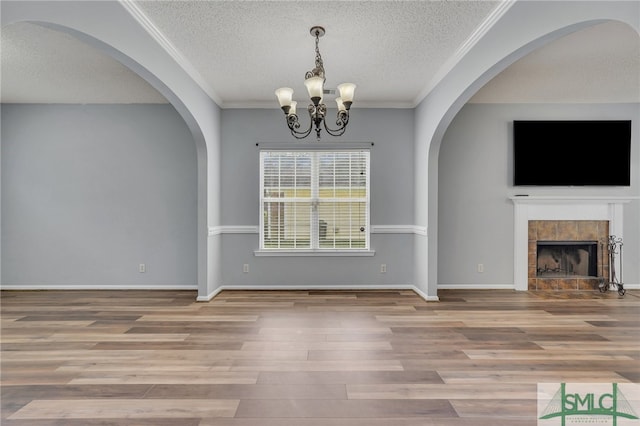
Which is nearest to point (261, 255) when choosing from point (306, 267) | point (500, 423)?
point (306, 267)

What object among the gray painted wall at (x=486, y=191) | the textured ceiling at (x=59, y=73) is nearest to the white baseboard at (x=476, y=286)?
the gray painted wall at (x=486, y=191)

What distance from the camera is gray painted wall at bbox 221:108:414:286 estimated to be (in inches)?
201

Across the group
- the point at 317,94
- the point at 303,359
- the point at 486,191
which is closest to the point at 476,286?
the point at 486,191

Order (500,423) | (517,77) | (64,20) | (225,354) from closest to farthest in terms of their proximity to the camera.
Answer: (500,423), (64,20), (225,354), (517,77)

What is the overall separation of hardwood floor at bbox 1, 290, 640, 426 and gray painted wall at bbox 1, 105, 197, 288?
0.72 meters

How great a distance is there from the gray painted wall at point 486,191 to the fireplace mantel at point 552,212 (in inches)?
3.9

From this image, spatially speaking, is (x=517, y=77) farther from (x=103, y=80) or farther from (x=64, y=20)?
(x=103, y=80)

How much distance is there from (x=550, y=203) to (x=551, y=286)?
1193 mm

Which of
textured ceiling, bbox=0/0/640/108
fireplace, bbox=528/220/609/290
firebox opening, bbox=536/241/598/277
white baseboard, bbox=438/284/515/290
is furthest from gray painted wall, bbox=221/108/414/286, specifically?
firebox opening, bbox=536/241/598/277

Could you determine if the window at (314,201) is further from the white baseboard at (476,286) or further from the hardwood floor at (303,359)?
the white baseboard at (476,286)

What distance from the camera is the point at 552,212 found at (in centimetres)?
509

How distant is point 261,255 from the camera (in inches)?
201

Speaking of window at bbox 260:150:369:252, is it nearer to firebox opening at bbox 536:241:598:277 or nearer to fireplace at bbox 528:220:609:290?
fireplace at bbox 528:220:609:290

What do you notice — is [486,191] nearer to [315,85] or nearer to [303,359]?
[315,85]
